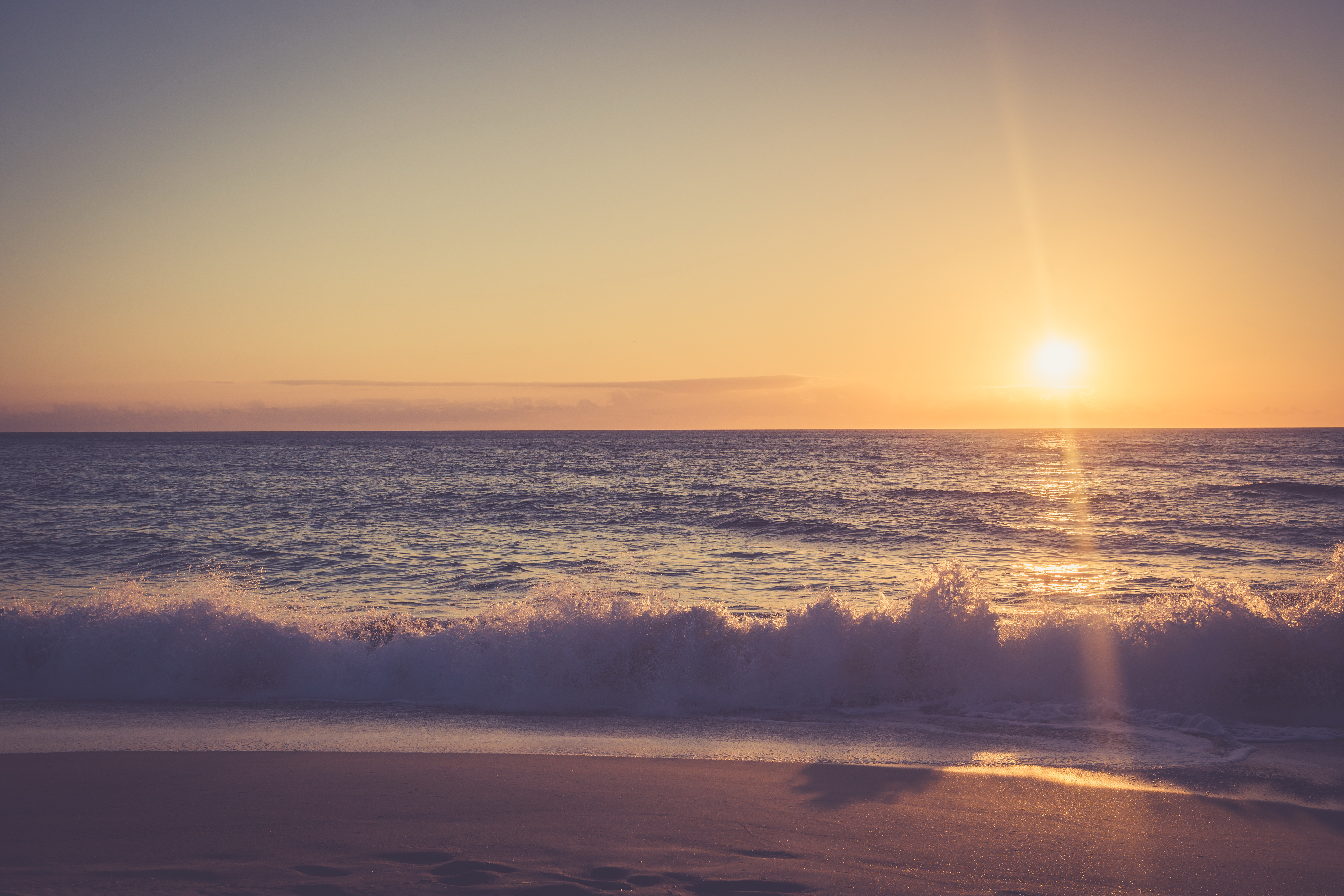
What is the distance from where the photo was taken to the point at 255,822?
5047 mm

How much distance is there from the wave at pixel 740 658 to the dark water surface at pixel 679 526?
2870mm

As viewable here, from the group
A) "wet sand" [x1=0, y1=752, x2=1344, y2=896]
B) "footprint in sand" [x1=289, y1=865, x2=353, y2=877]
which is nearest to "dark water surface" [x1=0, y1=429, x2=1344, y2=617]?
"wet sand" [x1=0, y1=752, x2=1344, y2=896]

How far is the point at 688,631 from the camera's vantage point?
9.47 m

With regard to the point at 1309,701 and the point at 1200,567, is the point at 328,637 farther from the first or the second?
the point at 1200,567

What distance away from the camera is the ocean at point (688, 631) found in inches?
292

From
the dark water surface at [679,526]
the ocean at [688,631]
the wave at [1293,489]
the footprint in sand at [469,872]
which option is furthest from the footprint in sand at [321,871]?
the wave at [1293,489]

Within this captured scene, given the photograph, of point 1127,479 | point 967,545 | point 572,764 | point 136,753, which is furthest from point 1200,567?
point 1127,479

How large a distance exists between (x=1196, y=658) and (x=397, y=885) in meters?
8.86

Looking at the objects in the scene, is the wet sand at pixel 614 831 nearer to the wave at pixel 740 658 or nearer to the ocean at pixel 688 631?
the ocean at pixel 688 631

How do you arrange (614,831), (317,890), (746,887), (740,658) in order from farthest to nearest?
(740,658) < (614,831) < (746,887) < (317,890)

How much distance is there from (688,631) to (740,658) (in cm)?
76

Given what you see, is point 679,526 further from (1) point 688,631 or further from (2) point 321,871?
(2) point 321,871

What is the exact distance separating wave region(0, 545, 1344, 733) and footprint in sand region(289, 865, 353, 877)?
3885 millimetres

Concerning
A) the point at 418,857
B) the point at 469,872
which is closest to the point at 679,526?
the point at 418,857
